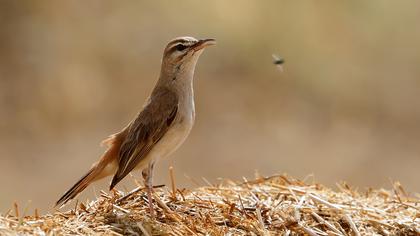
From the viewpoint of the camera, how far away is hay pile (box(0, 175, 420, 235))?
268 inches

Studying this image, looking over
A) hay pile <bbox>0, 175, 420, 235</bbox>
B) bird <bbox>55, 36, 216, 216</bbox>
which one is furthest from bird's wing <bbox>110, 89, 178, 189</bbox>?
hay pile <bbox>0, 175, 420, 235</bbox>

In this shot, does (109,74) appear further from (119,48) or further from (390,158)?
(390,158)

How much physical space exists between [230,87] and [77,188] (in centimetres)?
880

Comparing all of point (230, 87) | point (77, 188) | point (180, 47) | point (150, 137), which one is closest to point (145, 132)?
point (150, 137)

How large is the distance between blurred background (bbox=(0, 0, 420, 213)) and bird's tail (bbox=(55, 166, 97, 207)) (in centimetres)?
514

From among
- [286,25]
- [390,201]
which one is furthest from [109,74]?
[390,201]

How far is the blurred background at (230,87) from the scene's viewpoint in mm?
14547

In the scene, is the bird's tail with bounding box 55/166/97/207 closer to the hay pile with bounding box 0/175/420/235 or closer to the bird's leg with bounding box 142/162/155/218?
the hay pile with bounding box 0/175/420/235

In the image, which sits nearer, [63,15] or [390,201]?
[390,201]

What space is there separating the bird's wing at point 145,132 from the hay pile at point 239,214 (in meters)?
0.38

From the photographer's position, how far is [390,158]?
15070 mm

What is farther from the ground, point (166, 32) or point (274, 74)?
point (166, 32)

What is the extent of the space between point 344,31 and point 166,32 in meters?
3.65

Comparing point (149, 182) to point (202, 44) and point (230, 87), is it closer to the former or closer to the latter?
point (202, 44)
